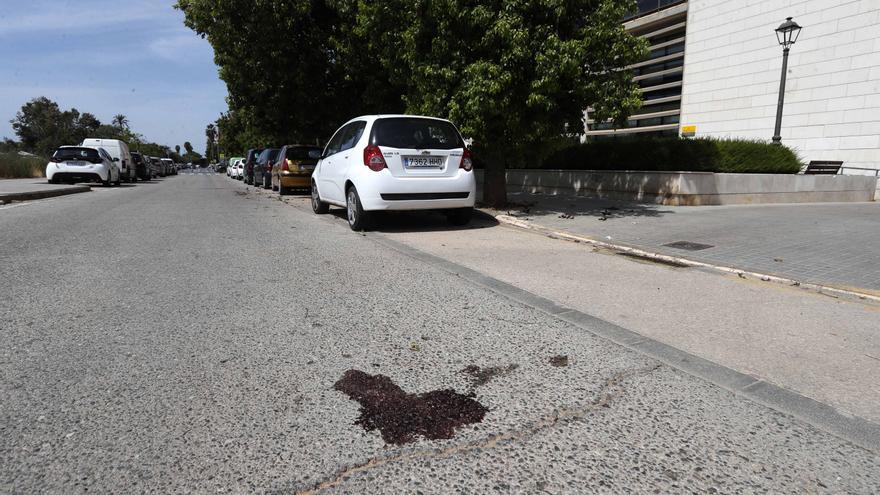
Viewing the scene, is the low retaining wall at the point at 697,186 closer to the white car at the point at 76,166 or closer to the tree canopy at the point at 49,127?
the white car at the point at 76,166

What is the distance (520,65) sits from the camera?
9.45 metres

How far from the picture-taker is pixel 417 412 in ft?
8.09

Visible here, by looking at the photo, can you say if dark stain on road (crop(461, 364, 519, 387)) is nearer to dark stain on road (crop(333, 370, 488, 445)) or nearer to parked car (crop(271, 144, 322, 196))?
dark stain on road (crop(333, 370, 488, 445))

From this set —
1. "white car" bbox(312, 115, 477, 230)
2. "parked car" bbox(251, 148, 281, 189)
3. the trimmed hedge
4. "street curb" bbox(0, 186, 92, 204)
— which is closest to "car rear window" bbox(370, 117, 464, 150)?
"white car" bbox(312, 115, 477, 230)

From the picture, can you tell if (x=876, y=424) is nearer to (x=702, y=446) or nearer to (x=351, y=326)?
(x=702, y=446)

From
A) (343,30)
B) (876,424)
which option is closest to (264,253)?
(876,424)

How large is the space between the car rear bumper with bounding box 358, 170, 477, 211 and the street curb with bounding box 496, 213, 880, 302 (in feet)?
5.03

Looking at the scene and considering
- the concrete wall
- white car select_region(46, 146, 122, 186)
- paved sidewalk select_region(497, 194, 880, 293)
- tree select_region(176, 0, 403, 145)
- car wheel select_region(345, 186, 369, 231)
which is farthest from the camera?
white car select_region(46, 146, 122, 186)

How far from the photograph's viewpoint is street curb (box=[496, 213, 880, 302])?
4956 millimetres

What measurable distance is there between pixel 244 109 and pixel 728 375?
22.3 meters

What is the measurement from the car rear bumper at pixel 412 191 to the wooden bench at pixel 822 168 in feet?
44.1

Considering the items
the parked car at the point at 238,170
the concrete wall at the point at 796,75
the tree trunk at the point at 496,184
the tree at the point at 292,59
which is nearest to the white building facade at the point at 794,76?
the concrete wall at the point at 796,75

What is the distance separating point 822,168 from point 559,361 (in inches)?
681

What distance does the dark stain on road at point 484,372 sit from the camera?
2.83 m
